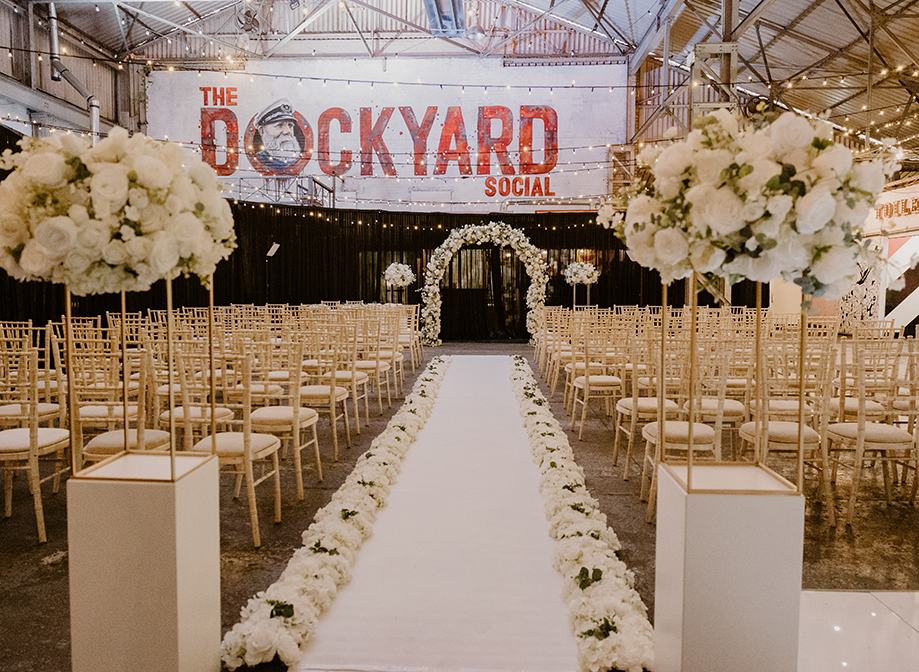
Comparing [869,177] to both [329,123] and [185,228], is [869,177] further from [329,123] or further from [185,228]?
[329,123]

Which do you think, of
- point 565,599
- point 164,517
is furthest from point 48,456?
point 565,599

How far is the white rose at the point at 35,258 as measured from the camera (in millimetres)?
1913

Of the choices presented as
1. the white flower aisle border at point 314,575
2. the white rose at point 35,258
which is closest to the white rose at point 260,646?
the white flower aisle border at point 314,575

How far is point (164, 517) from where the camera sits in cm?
201

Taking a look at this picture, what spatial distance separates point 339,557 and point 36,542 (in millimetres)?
1718

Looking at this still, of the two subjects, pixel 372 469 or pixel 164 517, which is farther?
pixel 372 469

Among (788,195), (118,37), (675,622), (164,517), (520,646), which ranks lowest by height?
→ (520,646)

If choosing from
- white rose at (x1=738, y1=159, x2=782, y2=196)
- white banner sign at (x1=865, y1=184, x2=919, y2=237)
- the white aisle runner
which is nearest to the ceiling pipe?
the white aisle runner

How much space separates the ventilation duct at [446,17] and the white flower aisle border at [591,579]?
13096mm

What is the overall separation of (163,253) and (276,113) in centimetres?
1729

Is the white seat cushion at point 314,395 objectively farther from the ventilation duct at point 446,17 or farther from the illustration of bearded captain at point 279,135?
the illustration of bearded captain at point 279,135

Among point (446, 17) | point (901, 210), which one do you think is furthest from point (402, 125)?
point (901, 210)

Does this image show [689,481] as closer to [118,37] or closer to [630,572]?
[630,572]

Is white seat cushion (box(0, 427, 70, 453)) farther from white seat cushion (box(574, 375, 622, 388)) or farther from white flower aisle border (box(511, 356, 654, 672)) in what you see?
white seat cushion (box(574, 375, 622, 388))
